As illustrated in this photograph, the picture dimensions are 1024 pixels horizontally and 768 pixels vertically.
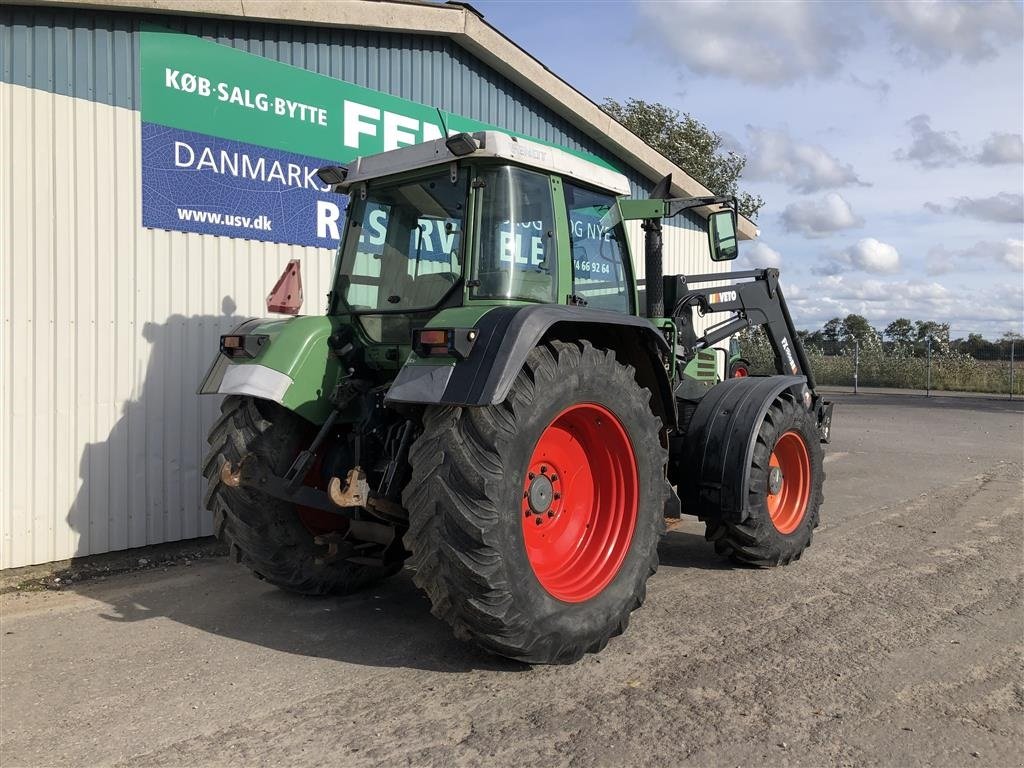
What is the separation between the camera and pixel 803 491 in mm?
6117

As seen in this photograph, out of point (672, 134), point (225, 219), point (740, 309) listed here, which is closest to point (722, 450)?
point (740, 309)

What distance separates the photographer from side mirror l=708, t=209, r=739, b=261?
5762 millimetres

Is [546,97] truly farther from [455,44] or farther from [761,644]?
[761,644]

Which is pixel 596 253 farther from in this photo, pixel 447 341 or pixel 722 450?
pixel 447 341

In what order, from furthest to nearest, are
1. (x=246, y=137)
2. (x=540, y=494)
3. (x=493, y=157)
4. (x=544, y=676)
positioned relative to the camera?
(x=246, y=137) → (x=493, y=157) → (x=540, y=494) → (x=544, y=676)

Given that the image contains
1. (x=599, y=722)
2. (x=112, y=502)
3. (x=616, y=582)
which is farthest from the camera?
(x=112, y=502)

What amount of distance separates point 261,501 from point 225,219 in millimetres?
3018

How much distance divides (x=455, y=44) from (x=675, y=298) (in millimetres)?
3763

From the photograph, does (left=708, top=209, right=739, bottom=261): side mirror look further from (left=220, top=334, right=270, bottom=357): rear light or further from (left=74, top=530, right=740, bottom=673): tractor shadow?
(left=220, top=334, right=270, bottom=357): rear light

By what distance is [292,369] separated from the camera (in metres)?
4.39

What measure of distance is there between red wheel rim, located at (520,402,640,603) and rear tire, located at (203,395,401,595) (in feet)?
4.88

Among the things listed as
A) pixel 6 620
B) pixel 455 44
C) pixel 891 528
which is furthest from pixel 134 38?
pixel 891 528

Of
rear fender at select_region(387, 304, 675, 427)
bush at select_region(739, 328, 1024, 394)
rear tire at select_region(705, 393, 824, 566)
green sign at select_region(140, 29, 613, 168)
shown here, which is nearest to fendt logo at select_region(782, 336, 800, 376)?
rear tire at select_region(705, 393, 824, 566)

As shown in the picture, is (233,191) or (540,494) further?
(233,191)
